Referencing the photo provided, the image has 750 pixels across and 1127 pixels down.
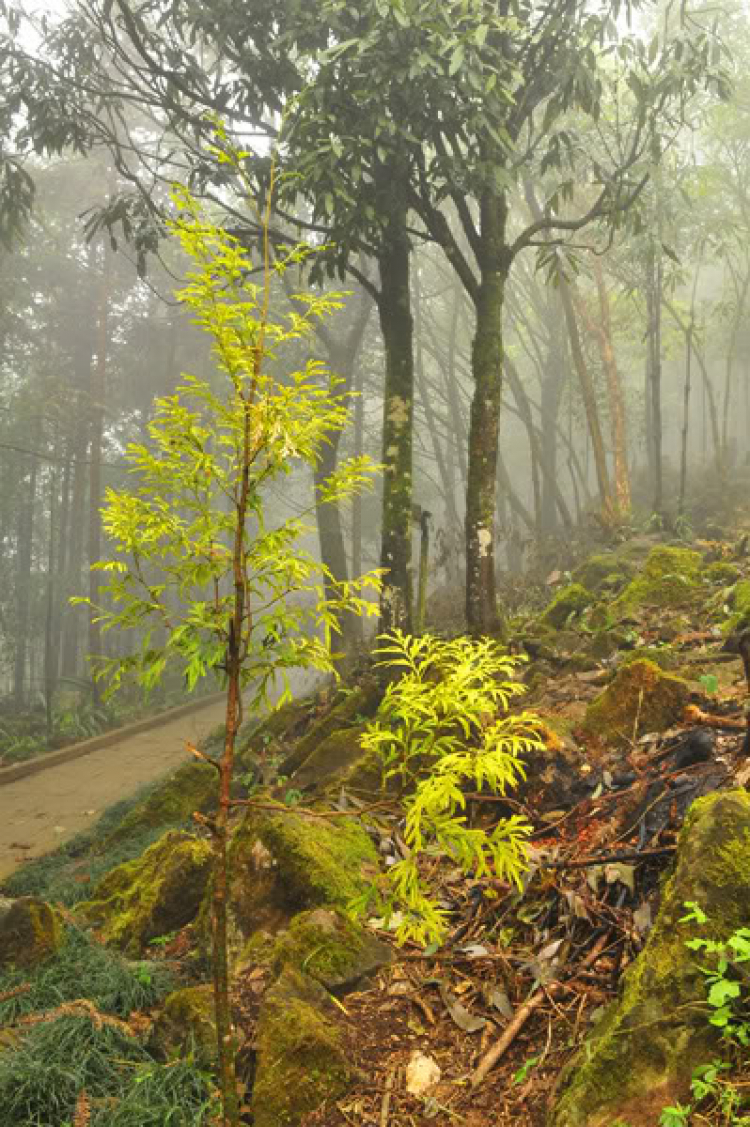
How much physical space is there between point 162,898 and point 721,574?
705cm

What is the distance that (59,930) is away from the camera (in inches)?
161

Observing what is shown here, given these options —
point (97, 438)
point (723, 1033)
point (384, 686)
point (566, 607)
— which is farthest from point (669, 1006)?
point (97, 438)

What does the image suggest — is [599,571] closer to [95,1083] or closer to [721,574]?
[721,574]

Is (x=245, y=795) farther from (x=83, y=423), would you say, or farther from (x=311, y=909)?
(x=83, y=423)

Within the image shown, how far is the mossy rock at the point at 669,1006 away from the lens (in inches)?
79.1

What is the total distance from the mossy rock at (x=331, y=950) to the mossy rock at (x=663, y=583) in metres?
5.60

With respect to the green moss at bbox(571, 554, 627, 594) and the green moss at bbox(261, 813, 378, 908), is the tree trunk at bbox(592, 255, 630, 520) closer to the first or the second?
the green moss at bbox(571, 554, 627, 594)

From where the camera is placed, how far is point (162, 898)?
165 inches

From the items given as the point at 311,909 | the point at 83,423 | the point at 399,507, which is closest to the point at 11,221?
the point at 399,507

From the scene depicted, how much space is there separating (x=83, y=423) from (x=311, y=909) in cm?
1866

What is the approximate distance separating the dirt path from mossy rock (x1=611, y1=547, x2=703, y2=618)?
6.45 m

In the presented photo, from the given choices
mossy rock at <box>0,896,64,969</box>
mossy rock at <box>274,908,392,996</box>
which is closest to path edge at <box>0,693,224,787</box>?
mossy rock at <box>0,896,64,969</box>

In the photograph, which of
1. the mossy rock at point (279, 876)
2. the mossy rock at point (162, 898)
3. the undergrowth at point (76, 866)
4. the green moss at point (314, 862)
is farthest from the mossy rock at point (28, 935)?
the undergrowth at point (76, 866)

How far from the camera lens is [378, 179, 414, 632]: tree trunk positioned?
7.21 m
